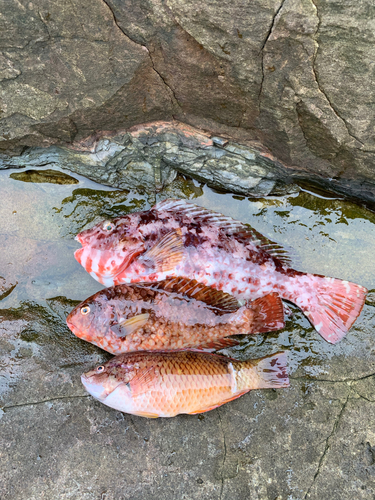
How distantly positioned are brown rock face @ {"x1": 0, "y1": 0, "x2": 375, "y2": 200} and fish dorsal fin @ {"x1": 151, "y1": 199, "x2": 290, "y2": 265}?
734 mm

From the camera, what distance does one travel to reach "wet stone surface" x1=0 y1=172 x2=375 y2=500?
9.00 ft

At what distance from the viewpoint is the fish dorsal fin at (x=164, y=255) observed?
10.6 feet

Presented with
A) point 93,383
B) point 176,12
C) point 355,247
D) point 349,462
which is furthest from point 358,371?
point 176,12

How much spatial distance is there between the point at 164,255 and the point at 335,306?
1.63m

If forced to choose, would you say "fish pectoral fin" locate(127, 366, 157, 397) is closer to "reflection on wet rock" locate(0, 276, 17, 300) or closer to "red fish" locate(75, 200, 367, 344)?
"red fish" locate(75, 200, 367, 344)

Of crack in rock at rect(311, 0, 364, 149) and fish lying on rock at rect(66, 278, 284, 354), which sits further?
fish lying on rock at rect(66, 278, 284, 354)

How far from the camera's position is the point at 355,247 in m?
3.56

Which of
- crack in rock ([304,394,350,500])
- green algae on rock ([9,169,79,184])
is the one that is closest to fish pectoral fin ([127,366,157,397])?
crack in rock ([304,394,350,500])

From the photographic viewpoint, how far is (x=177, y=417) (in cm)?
291

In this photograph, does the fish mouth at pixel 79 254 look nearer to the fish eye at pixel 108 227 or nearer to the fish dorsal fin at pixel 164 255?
the fish eye at pixel 108 227

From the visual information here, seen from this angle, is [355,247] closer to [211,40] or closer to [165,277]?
[165,277]

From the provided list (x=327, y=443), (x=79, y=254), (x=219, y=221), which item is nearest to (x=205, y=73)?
(x=219, y=221)

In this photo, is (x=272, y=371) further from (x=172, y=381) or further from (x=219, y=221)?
(x=219, y=221)

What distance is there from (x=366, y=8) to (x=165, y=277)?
2457mm
